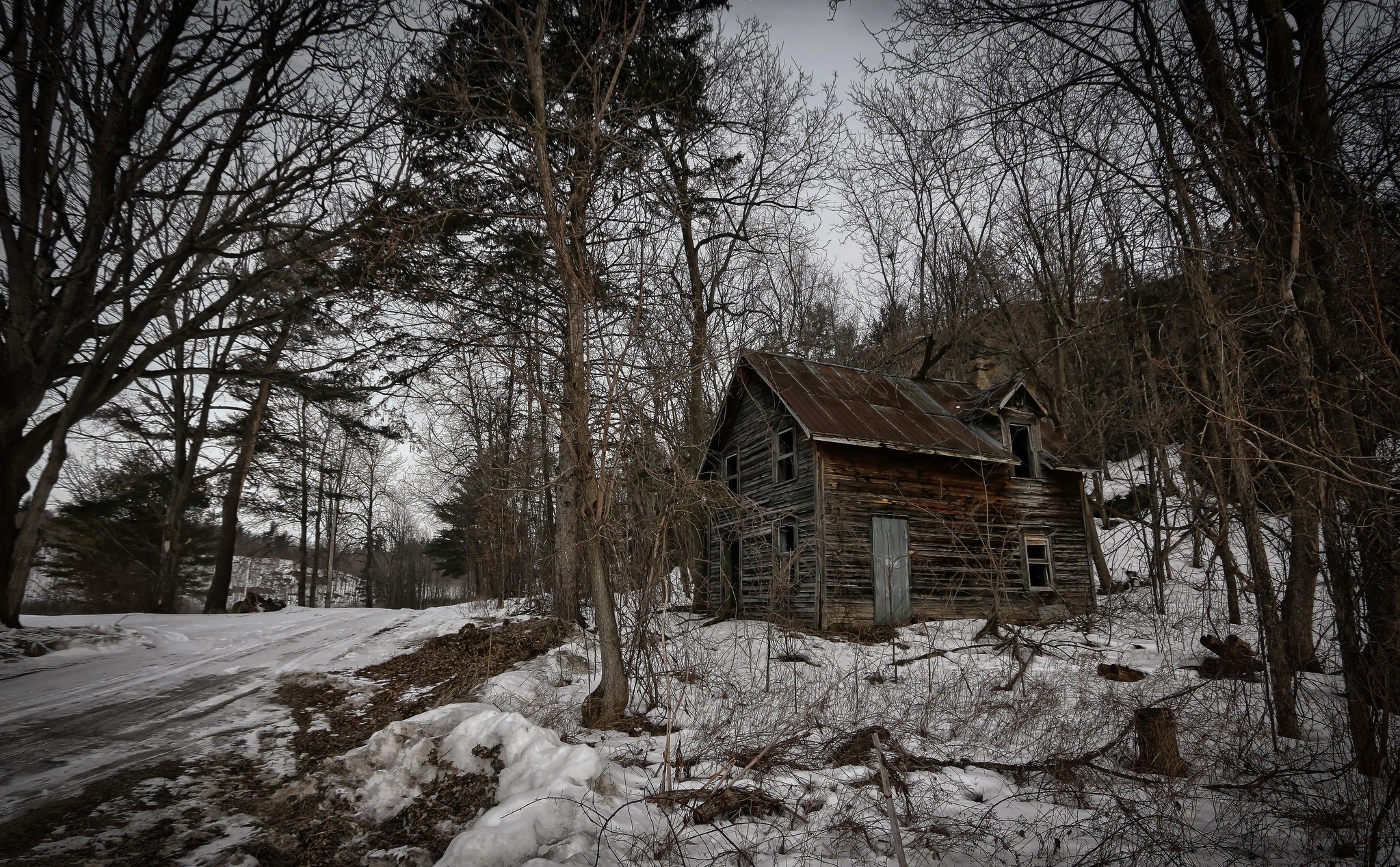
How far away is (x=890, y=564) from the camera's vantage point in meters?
14.7

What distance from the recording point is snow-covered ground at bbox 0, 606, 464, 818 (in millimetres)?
5543

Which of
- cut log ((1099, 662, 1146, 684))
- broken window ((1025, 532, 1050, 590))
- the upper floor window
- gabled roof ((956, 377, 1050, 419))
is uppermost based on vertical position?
gabled roof ((956, 377, 1050, 419))

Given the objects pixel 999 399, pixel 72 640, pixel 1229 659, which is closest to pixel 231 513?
pixel 72 640

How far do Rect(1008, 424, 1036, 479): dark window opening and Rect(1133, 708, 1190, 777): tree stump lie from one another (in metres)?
12.4

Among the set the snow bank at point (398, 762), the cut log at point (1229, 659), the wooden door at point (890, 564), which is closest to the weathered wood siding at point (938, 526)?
the wooden door at point (890, 564)

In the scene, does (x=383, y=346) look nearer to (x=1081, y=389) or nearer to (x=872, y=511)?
(x=872, y=511)

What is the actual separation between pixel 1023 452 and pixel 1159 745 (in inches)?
535

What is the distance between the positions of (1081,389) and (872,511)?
11326 mm

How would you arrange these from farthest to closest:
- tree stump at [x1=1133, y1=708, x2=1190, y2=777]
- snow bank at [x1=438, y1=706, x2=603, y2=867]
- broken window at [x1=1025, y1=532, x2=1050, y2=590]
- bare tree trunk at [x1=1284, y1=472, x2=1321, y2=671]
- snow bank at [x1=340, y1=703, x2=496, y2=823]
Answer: broken window at [x1=1025, y1=532, x2=1050, y2=590] < tree stump at [x1=1133, y1=708, x2=1190, y2=777] < snow bank at [x1=340, y1=703, x2=496, y2=823] < bare tree trunk at [x1=1284, y1=472, x2=1321, y2=671] < snow bank at [x1=438, y1=706, x2=603, y2=867]

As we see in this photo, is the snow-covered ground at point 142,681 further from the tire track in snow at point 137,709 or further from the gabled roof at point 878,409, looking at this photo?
the gabled roof at point 878,409

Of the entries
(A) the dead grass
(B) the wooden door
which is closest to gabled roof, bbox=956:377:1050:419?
(B) the wooden door

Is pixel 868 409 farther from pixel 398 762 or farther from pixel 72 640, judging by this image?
pixel 72 640

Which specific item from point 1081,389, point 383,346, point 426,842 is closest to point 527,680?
point 426,842

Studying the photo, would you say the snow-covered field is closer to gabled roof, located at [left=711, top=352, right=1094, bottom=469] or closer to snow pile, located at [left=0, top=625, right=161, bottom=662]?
snow pile, located at [left=0, top=625, right=161, bottom=662]
